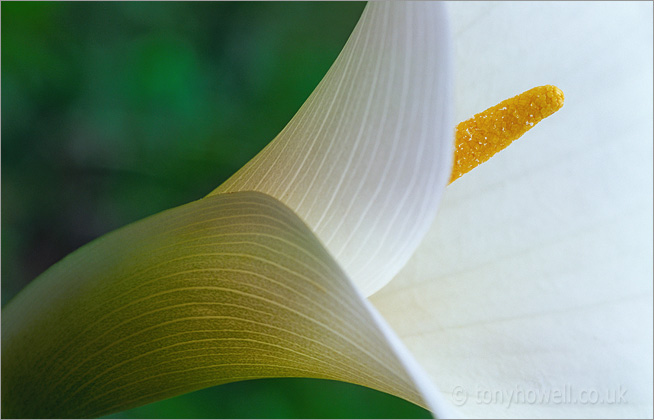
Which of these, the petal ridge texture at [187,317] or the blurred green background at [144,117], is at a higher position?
the blurred green background at [144,117]

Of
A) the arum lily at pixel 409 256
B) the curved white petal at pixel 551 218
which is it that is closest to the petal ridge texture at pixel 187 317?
the arum lily at pixel 409 256

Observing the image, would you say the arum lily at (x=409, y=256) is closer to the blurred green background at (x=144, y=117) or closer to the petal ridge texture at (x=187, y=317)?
the petal ridge texture at (x=187, y=317)

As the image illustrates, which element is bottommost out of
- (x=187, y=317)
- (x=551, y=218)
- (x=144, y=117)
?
(x=187, y=317)

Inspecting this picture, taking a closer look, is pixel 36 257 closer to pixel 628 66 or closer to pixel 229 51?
pixel 229 51

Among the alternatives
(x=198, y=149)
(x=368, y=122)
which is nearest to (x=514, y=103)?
(x=368, y=122)

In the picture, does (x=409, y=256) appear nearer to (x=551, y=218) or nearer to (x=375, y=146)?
(x=375, y=146)

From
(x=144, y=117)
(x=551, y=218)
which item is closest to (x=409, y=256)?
(x=551, y=218)

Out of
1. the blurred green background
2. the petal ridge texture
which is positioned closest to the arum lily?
the petal ridge texture
